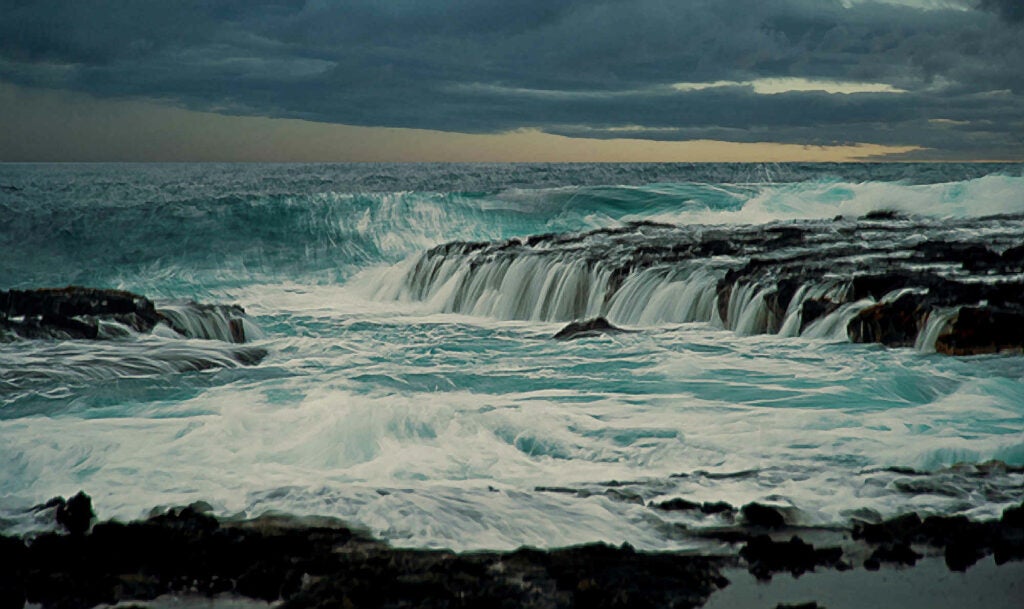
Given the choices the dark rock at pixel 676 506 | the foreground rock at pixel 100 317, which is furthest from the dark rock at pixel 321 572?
the foreground rock at pixel 100 317

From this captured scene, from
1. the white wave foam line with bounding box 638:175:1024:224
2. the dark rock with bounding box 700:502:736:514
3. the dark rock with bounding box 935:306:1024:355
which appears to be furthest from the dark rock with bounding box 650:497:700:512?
the white wave foam line with bounding box 638:175:1024:224

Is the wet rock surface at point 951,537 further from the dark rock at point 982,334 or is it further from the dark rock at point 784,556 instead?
the dark rock at point 982,334

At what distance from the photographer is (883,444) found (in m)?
6.45

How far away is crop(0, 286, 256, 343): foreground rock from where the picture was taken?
1096cm

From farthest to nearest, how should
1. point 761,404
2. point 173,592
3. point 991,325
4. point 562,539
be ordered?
point 991,325
point 761,404
point 562,539
point 173,592

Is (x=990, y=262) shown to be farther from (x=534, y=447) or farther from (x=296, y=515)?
(x=296, y=515)

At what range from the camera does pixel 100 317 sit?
1130cm

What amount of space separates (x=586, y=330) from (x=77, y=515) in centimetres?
754

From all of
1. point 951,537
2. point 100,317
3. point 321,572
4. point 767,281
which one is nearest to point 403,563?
point 321,572

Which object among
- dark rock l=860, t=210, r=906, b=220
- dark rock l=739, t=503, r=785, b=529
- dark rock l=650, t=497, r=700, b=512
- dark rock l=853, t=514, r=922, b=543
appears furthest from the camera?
dark rock l=860, t=210, r=906, b=220

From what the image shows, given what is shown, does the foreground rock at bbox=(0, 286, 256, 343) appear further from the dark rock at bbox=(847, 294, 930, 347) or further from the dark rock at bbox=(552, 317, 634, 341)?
the dark rock at bbox=(847, 294, 930, 347)

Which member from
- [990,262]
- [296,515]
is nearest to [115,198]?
[990,262]

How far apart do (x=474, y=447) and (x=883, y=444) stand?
2.87 m

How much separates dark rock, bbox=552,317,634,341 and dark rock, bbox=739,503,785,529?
667 cm
